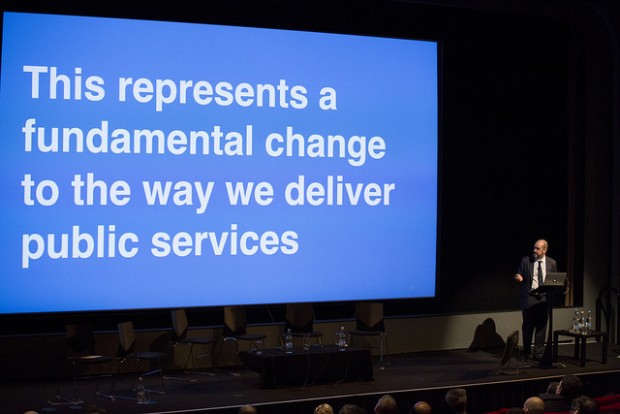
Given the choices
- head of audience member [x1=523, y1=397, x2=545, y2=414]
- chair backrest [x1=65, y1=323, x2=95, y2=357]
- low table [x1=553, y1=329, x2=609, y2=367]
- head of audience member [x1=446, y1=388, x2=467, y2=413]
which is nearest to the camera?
head of audience member [x1=523, y1=397, x2=545, y2=414]

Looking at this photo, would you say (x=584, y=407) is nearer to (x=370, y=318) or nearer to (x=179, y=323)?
(x=179, y=323)

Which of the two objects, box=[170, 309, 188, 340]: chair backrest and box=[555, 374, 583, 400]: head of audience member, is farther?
box=[170, 309, 188, 340]: chair backrest

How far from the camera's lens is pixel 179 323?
335 inches

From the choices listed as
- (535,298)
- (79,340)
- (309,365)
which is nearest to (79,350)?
(79,340)

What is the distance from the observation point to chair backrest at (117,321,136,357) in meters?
7.95

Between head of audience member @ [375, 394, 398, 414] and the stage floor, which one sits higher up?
head of audience member @ [375, 394, 398, 414]

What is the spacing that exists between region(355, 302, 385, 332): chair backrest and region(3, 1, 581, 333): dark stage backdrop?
0.52m

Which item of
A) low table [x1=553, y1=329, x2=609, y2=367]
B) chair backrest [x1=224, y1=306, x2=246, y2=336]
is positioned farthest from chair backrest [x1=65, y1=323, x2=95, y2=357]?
low table [x1=553, y1=329, x2=609, y2=367]

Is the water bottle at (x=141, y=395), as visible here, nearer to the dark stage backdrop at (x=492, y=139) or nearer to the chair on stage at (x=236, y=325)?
the chair on stage at (x=236, y=325)

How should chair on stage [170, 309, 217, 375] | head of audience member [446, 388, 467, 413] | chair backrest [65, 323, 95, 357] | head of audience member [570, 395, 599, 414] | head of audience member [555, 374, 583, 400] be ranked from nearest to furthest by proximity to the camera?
head of audience member [570, 395, 599, 414] → head of audience member [446, 388, 467, 413] → head of audience member [555, 374, 583, 400] → chair backrest [65, 323, 95, 357] → chair on stage [170, 309, 217, 375]

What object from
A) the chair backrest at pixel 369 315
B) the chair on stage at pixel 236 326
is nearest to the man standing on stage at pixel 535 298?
the chair backrest at pixel 369 315

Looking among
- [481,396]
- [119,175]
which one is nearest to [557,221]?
[481,396]

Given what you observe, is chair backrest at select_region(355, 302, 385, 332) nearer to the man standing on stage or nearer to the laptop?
the man standing on stage

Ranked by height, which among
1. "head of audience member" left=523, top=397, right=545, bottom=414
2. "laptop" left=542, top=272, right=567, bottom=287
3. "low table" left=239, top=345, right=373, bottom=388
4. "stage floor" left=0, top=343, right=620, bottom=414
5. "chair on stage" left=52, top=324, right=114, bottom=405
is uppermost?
"laptop" left=542, top=272, right=567, bottom=287
